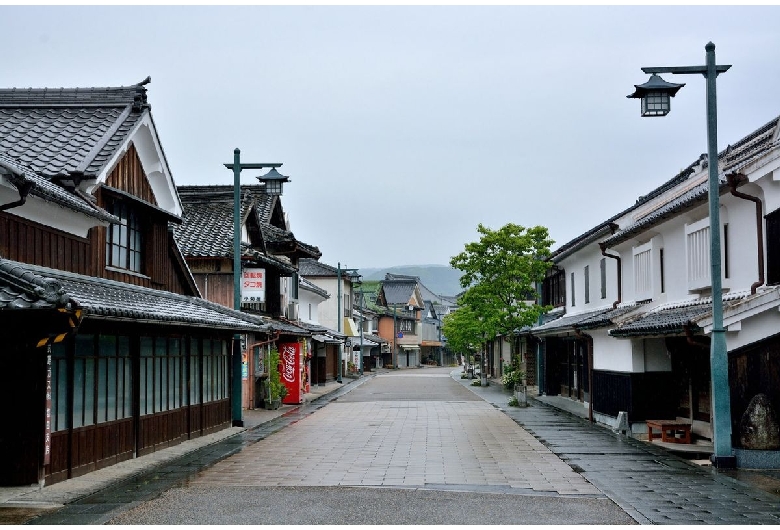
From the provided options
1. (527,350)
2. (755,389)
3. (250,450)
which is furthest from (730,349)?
(527,350)

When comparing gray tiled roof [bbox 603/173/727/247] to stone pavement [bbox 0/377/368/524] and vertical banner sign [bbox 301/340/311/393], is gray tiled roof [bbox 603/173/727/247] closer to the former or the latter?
stone pavement [bbox 0/377/368/524]

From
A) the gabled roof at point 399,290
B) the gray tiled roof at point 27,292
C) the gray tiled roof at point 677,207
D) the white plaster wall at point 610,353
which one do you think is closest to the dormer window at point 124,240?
the gray tiled roof at point 27,292

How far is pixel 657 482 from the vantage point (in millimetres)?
13836

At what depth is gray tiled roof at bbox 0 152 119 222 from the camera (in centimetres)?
1248

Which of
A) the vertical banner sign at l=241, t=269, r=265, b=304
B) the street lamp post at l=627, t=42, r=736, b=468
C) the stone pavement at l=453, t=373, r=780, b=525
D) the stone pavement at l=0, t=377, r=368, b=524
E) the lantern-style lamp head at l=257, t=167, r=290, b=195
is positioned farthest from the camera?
the vertical banner sign at l=241, t=269, r=265, b=304

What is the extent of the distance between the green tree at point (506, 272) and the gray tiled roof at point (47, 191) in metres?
25.1

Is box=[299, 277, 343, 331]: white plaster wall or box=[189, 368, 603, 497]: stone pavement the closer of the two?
box=[189, 368, 603, 497]: stone pavement

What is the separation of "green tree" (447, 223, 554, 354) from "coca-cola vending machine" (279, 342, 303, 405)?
948 cm

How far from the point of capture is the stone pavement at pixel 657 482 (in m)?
11.0

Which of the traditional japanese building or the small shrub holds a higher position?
the traditional japanese building

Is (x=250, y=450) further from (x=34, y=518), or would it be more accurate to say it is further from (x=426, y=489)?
(x=34, y=518)

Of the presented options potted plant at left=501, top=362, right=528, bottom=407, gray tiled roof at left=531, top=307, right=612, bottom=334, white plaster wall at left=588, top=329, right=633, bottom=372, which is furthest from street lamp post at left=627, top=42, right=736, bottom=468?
potted plant at left=501, top=362, right=528, bottom=407

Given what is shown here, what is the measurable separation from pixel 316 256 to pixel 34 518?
30789mm

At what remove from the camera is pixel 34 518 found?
10477mm
